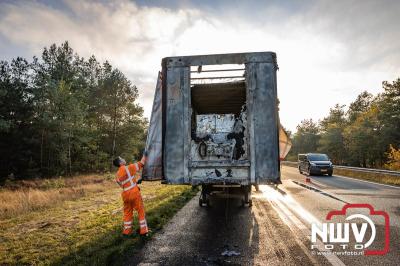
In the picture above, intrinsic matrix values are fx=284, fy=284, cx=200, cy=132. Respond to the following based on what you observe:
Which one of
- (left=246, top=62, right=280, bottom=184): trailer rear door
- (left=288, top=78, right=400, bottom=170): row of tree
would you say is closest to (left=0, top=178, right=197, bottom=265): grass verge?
(left=246, top=62, right=280, bottom=184): trailer rear door

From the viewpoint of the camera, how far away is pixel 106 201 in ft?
39.1

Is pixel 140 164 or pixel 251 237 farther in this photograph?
pixel 140 164

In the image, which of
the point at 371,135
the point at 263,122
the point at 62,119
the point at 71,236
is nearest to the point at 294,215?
the point at 263,122

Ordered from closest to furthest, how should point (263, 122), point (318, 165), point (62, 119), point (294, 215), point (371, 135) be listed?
point (263, 122)
point (294, 215)
point (318, 165)
point (62, 119)
point (371, 135)

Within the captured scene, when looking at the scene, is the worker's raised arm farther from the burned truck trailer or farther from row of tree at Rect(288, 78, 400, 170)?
row of tree at Rect(288, 78, 400, 170)

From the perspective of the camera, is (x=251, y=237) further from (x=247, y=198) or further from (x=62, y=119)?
(x=62, y=119)

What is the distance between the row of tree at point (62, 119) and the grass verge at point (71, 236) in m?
16.5

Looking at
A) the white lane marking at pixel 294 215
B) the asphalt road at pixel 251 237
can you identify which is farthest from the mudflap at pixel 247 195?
the white lane marking at pixel 294 215

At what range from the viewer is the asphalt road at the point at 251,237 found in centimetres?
429

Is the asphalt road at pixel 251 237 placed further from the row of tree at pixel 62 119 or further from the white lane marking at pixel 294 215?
the row of tree at pixel 62 119

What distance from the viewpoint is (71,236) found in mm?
6438

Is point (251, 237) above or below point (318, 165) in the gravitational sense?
below

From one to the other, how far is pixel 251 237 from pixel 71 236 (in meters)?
4.03

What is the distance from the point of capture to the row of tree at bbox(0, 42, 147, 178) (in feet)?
86.7
